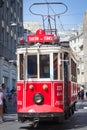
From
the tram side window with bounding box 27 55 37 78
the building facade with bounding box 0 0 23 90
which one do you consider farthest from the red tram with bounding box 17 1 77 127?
the building facade with bounding box 0 0 23 90

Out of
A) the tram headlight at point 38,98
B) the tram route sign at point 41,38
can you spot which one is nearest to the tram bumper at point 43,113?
the tram headlight at point 38,98

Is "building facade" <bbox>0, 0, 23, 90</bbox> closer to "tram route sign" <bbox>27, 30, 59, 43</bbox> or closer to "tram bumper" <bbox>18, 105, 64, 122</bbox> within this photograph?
"tram route sign" <bbox>27, 30, 59, 43</bbox>

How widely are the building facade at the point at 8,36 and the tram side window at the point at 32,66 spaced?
26.0m

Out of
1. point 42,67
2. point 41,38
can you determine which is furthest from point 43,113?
point 41,38

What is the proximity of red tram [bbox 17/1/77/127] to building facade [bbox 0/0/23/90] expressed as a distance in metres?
25.9

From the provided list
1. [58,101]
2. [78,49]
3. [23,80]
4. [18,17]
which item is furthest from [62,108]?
[78,49]

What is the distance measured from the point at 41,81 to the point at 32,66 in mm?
687

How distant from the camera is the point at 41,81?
16.8m

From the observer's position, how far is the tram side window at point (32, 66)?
17.0m

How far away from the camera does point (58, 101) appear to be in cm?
1675

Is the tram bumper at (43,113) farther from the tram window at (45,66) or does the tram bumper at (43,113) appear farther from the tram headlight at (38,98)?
the tram window at (45,66)

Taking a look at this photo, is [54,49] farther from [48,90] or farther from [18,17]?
[18,17]

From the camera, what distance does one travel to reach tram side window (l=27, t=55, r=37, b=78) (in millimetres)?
16969

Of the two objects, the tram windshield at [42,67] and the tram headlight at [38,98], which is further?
the tram windshield at [42,67]
